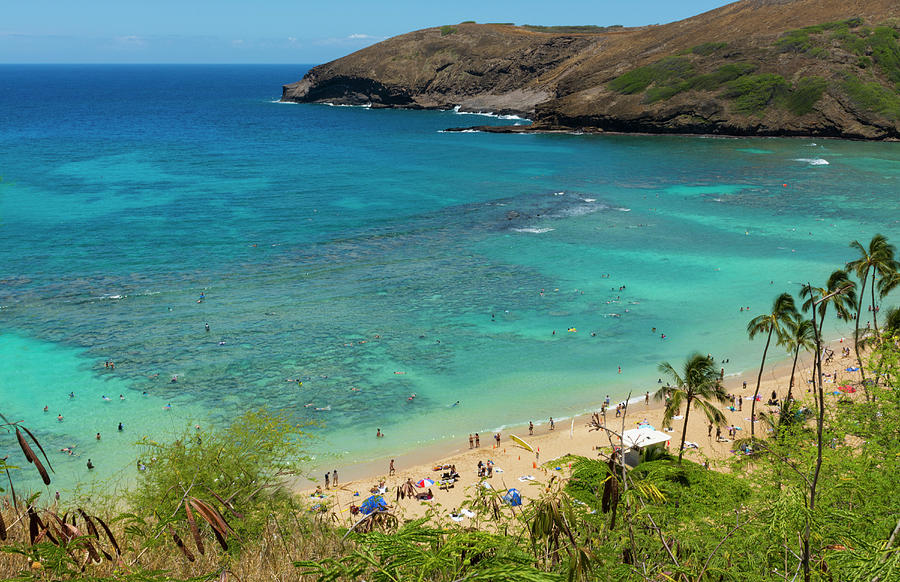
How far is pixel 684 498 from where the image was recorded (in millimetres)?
21266

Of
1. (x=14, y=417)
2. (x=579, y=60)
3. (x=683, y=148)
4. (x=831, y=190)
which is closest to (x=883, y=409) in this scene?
(x=14, y=417)

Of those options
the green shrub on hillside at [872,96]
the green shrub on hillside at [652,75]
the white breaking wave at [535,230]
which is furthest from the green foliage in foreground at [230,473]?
the green shrub on hillside at [652,75]

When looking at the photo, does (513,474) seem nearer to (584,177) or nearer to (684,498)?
(684,498)

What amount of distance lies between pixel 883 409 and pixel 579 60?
522 ft

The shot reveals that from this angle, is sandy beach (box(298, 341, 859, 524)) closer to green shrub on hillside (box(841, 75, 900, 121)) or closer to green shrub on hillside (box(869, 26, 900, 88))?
green shrub on hillside (box(841, 75, 900, 121))

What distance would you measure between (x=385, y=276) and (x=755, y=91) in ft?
329

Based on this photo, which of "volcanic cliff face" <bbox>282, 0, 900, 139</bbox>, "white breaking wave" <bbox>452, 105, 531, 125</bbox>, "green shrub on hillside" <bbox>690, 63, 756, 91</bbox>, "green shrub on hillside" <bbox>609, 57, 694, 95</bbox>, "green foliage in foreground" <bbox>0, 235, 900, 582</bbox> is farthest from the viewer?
"white breaking wave" <bbox>452, 105, 531, 125</bbox>

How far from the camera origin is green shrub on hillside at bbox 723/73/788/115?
124250 millimetres

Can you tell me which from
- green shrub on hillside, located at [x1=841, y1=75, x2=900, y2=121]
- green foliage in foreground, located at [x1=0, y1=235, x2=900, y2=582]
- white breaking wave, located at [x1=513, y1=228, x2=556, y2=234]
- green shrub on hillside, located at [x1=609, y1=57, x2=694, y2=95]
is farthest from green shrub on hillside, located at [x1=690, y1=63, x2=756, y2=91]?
green foliage in foreground, located at [x1=0, y1=235, x2=900, y2=582]

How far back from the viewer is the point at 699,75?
132 m

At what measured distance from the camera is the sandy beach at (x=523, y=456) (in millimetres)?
28609

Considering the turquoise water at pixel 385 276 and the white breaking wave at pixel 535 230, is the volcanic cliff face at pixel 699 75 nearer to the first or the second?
the turquoise water at pixel 385 276

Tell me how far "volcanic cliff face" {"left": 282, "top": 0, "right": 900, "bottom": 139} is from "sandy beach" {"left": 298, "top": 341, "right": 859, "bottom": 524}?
3882 inches

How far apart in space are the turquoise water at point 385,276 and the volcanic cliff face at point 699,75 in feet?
56.6
